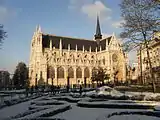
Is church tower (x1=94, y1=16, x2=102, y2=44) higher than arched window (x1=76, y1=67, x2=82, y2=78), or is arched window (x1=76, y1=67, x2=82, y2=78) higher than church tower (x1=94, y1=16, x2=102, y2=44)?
church tower (x1=94, y1=16, x2=102, y2=44)

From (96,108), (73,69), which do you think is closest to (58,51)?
(73,69)

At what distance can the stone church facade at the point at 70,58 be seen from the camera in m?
97.9

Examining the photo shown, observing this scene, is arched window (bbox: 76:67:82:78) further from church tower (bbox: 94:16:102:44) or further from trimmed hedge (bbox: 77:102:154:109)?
trimmed hedge (bbox: 77:102:154:109)

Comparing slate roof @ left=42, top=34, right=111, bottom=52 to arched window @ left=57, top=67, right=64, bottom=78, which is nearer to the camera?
arched window @ left=57, top=67, right=64, bottom=78

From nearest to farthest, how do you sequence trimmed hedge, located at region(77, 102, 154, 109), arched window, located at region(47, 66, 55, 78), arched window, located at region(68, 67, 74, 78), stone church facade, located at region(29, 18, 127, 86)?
1. trimmed hedge, located at region(77, 102, 154, 109)
2. arched window, located at region(47, 66, 55, 78)
3. stone church facade, located at region(29, 18, 127, 86)
4. arched window, located at region(68, 67, 74, 78)

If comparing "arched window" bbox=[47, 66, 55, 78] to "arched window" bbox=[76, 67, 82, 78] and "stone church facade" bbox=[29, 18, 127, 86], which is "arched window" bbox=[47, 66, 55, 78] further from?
"arched window" bbox=[76, 67, 82, 78]

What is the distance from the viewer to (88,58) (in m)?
114

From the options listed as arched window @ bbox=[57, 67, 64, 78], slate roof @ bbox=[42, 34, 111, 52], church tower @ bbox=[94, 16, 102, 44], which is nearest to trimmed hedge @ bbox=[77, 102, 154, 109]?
arched window @ bbox=[57, 67, 64, 78]

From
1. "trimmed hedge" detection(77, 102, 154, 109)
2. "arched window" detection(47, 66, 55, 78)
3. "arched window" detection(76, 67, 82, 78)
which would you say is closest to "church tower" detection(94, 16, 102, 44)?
"arched window" detection(76, 67, 82, 78)

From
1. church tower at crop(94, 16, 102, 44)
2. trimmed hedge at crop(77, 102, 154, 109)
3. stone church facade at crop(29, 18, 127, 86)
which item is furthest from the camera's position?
church tower at crop(94, 16, 102, 44)

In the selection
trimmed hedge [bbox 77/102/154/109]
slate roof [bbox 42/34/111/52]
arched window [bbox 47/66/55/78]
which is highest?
slate roof [bbox 42/34/111/52]

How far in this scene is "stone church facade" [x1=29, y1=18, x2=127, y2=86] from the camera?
321ft

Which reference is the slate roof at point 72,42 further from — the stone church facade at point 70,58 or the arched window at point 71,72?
the arched window at point 71,72

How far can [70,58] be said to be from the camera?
106375 millimetres
